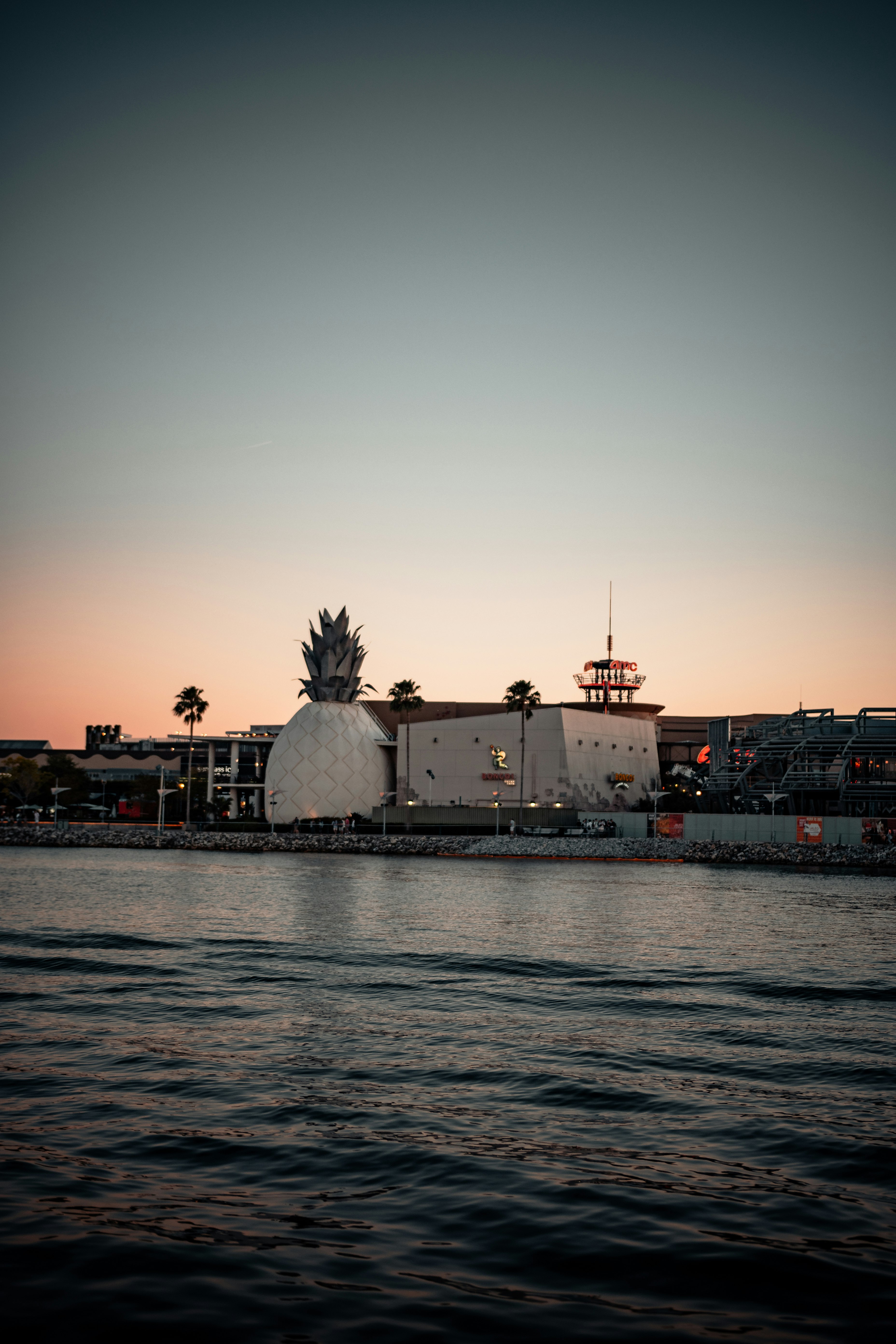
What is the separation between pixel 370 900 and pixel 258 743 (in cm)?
10066

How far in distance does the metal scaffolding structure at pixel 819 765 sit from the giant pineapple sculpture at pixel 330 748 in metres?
39.0

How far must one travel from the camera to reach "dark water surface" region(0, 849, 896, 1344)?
22.2 ft

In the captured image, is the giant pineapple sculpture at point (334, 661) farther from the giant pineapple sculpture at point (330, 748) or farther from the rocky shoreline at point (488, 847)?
the rocky shoreline at point (488, 847)

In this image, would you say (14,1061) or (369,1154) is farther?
(14,1061)

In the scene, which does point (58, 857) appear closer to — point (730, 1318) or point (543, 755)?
point (543, 755)

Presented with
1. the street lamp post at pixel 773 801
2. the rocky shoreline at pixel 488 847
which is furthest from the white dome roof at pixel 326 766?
the street lamp post at pixel 773 801

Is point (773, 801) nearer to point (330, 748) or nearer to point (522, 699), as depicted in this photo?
point (522, 699)

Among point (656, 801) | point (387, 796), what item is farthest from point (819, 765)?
point (387, 796)

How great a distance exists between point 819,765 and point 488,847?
28.5 metres

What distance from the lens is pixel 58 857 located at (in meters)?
71.6

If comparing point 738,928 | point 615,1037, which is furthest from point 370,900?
point 615,1037

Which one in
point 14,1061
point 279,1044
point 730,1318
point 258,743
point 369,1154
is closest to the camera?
point 730,1318

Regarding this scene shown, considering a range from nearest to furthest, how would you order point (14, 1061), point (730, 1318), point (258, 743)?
point (730, 1318), point (14, 1061), point (258, 743)

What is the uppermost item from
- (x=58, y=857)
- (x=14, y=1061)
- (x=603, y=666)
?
(x=603, y=666)
